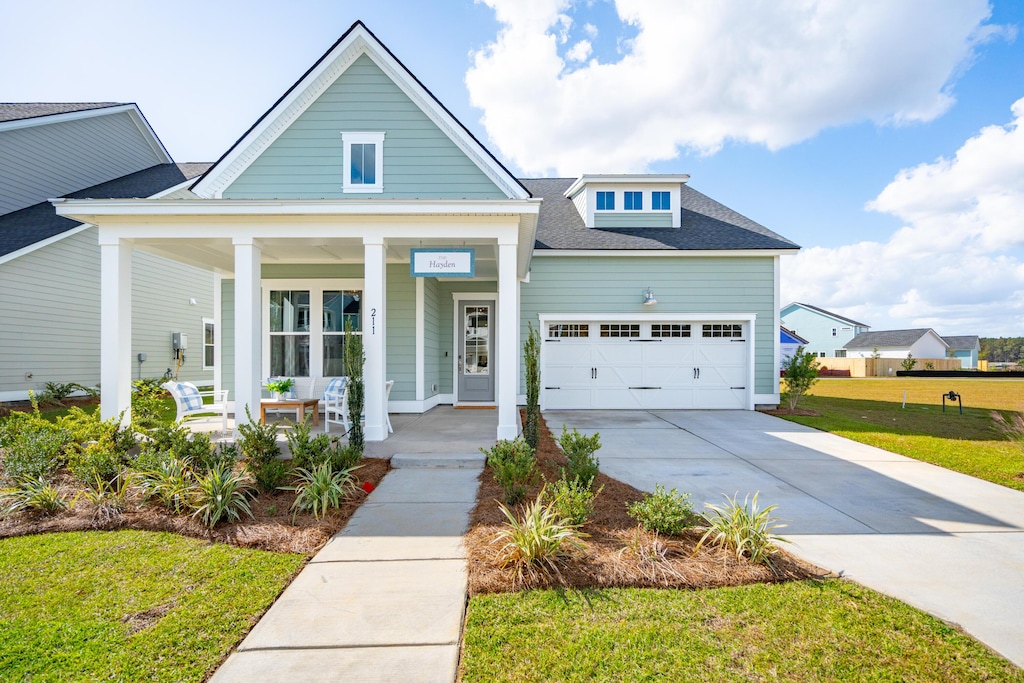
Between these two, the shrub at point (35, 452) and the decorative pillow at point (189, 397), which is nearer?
the shrub at point (35, 452)

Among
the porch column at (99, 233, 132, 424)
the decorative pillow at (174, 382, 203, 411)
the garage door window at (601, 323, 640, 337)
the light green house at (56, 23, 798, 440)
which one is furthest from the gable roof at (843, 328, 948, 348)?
the porch column at (99, 233, 132, 424)

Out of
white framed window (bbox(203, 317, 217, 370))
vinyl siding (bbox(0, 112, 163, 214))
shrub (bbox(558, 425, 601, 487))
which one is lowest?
shrub (bbox(558, 425, 601, 487))

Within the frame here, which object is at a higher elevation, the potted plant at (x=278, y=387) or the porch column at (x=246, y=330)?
the porch column at (x=246, y=330)

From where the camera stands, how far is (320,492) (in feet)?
15.0

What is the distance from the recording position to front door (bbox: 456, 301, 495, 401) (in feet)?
37.9

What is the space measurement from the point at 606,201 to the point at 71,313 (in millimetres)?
14083

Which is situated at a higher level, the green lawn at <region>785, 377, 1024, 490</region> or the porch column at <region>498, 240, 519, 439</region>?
the porch column at <region>498, 240, 519, 439</region>

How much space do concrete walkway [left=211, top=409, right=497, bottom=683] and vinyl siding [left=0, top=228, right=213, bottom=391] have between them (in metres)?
11.6

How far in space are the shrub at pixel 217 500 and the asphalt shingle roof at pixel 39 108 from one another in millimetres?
14720

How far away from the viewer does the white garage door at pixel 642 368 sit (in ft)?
38.5

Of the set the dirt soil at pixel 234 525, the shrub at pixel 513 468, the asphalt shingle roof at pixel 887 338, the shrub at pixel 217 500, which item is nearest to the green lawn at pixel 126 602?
the dirt soil at pixel 234 525

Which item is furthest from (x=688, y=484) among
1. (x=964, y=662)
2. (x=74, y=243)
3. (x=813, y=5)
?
(x=74, y=243)

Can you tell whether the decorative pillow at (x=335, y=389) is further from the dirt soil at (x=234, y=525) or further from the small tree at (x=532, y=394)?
the small tree at (x=532, y=394)

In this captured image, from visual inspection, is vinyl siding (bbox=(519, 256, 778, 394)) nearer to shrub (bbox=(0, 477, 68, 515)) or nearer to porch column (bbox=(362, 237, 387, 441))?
porch column (bbox=(362, 237, 387, 441))
